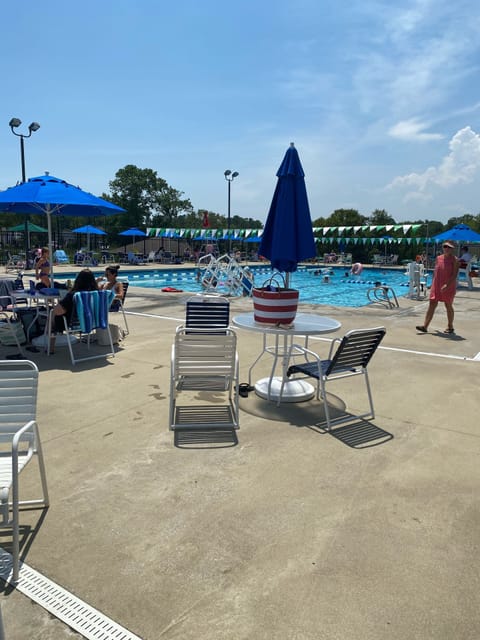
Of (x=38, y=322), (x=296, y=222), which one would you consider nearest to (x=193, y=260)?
(x=38, y=322)

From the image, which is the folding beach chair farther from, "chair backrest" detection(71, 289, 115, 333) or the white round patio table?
the white round patio table

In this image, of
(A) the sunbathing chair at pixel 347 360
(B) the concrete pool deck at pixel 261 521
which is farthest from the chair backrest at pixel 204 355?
(A) the sunbathing chair at pixel 347 360

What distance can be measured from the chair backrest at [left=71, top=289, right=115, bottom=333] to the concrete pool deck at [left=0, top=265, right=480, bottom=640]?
1.33m

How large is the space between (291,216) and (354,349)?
4.81 ft

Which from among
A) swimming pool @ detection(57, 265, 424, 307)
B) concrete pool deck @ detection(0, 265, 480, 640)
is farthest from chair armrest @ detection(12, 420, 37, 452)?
swimming pool @ detection(57, 265, 424, 307)

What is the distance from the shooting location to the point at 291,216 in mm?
4578

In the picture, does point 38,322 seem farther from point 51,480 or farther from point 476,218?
point 476,218

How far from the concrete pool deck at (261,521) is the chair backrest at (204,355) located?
51cm

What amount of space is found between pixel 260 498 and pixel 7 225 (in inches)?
1617

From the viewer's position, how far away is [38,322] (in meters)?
7.02

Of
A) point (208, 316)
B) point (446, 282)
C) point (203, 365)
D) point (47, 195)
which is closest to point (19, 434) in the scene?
point (203, 365)

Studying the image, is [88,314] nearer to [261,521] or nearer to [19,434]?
[19,434]

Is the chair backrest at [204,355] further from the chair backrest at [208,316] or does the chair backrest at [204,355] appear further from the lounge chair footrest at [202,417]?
the chair backrest at [208,316]

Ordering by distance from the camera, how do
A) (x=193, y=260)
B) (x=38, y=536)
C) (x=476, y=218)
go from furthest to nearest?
1. (x=476, y=218)
2. (x=193, y=260)
3. (x=38, y=536)
